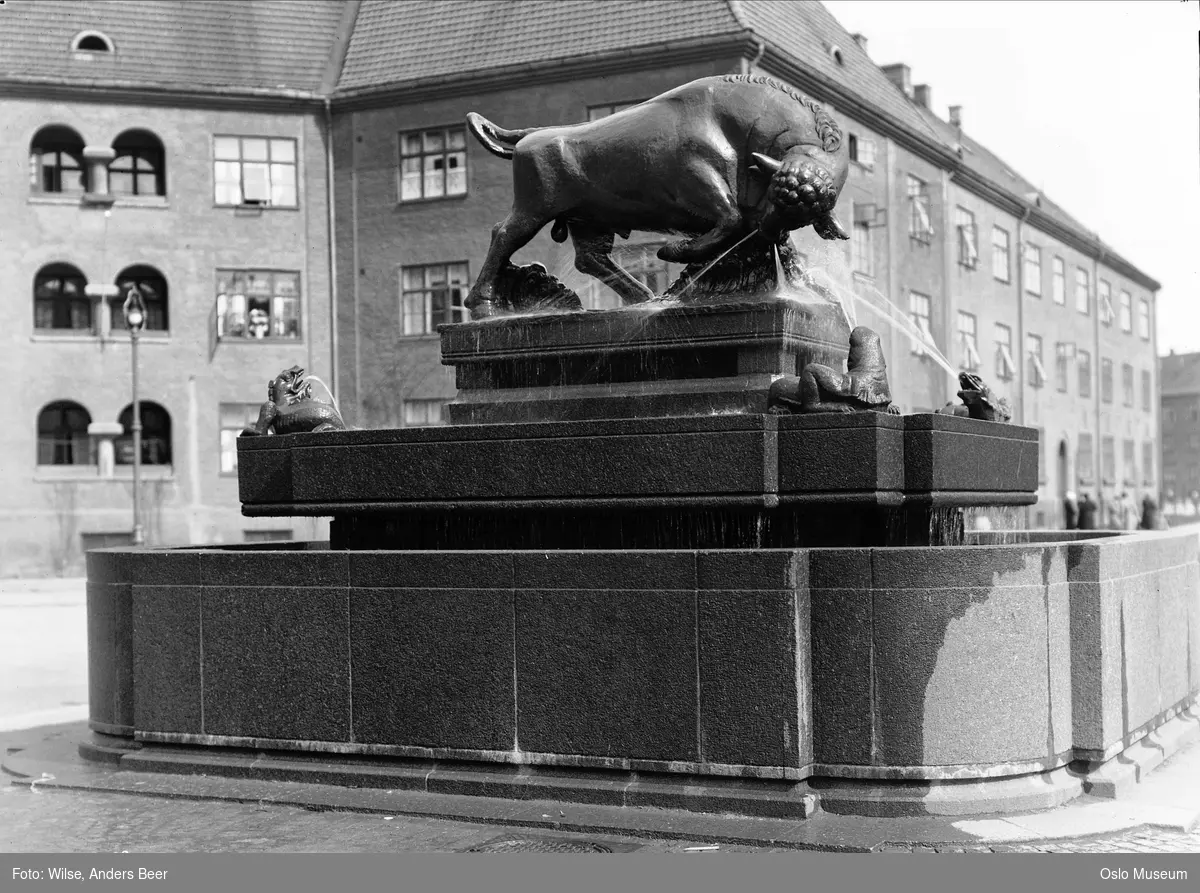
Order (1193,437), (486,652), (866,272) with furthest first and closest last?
(1193,437) < (866,272) < (486,652)

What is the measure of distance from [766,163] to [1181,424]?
4893 inches

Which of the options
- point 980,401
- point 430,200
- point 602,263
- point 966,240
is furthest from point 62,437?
point 980,401

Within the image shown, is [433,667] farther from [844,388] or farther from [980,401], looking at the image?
[980,401]

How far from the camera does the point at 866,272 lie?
40062mm

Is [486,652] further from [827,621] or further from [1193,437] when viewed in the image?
[1193,437]

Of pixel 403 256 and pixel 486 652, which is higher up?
pixel 403 256

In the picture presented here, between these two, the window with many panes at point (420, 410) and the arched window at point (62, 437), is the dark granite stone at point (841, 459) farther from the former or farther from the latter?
the arched window at point (62, 437)

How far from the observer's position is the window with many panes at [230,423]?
37.6 m

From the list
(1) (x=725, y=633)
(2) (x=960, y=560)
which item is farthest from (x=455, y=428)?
(2) (x=960, y=560)

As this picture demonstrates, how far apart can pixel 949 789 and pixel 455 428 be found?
10.6 ft

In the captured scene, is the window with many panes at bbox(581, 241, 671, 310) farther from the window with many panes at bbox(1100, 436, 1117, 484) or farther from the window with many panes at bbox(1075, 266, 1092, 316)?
the window with many panes at bbox(1100, 436, 1117, 484)

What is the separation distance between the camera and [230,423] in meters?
37.9

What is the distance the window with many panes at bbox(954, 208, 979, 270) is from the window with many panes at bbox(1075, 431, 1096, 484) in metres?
12.9

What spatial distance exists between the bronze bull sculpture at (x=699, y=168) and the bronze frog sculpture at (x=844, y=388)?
0.93m
